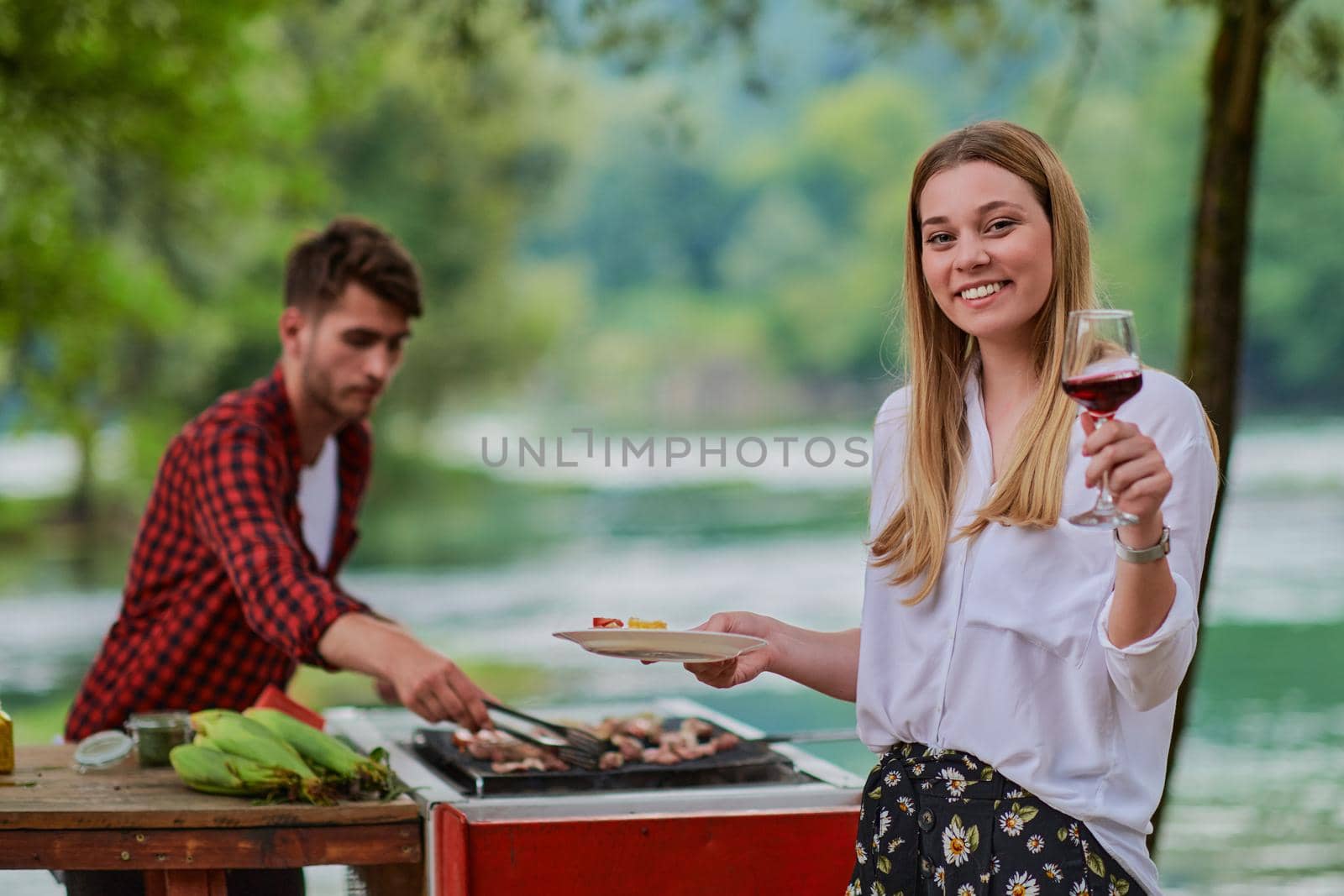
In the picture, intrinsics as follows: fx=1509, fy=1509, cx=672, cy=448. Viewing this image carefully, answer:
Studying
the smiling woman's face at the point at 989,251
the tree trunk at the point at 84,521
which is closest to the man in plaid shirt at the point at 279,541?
the smiling woman's face at the point at 989,251

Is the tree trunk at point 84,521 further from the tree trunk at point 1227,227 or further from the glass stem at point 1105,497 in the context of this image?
the glass stem at point 1105,497

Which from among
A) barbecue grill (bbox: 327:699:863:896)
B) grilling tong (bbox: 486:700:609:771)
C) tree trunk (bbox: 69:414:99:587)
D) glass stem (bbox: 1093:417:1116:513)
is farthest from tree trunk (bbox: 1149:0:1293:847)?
tree trunk (bbox: 69:414:99:587)

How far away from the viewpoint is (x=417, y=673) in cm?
264

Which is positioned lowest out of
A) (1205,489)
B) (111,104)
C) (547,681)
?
Answer: (547,681)

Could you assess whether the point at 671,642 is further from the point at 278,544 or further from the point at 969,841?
the point at 278,544

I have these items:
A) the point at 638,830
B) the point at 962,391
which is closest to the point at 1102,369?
the point at 962,391

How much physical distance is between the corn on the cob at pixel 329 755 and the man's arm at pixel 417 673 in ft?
0.41

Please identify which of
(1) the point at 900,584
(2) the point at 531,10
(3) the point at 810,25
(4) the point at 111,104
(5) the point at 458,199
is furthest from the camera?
(3) the point at 810,25

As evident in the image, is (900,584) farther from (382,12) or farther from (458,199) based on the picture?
(458,199)

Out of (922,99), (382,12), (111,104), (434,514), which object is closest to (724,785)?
(382,12)

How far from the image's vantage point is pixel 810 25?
2484 centimetres

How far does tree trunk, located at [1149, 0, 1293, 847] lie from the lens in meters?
4.20

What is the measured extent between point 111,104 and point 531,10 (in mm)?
2899

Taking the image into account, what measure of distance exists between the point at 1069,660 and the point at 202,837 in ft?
4.77
